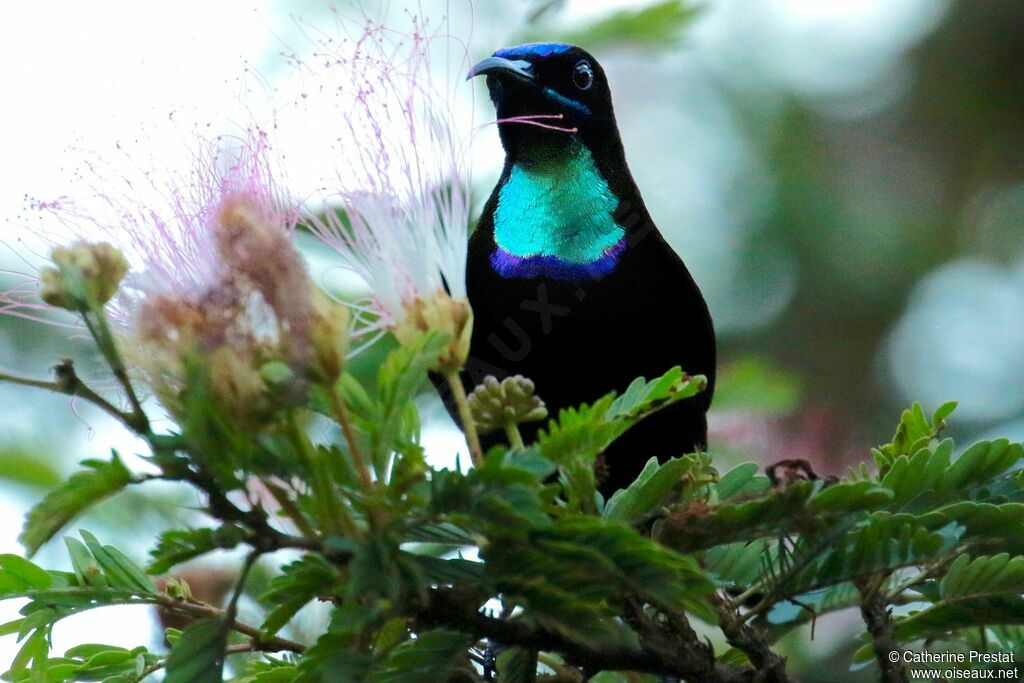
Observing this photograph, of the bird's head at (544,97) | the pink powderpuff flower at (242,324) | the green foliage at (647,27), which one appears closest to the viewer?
the pink powderpuff flower at (242,324)

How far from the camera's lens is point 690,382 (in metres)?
2.07

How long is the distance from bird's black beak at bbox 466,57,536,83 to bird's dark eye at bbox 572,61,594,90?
0.16 m

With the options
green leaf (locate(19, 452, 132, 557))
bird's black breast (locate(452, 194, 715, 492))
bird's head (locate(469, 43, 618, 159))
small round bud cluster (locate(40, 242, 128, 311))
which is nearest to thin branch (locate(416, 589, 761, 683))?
green leaf (locate(19, 452, 132, 557))

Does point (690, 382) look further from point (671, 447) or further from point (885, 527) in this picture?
point (671, 447)

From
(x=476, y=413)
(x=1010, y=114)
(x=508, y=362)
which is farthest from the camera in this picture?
(x=1010, y=114)

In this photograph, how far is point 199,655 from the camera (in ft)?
5.97

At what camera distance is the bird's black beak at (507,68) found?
3.65 meters

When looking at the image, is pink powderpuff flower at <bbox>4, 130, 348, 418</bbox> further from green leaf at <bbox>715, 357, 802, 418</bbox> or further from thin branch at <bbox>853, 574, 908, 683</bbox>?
green leaf at <bbox>715, 357, 802, 418</bbox>

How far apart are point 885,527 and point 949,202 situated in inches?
209

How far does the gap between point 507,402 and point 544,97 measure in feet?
6.42

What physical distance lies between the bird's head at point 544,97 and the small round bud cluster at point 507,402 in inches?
70.6

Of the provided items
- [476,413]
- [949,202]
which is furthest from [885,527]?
[949,202]

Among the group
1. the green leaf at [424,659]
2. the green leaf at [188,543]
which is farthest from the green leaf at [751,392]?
the green leaf at [188,543]

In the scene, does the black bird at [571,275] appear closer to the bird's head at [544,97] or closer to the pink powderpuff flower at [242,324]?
the bird's head at [544,97]
